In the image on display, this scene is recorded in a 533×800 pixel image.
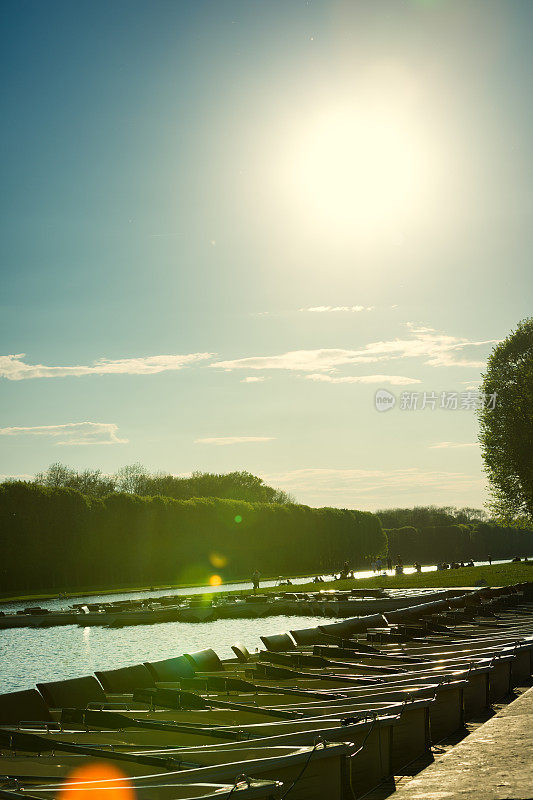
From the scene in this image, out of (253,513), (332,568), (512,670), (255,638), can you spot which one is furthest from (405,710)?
(332,568)

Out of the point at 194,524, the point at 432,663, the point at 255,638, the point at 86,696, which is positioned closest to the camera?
the point at 86,696

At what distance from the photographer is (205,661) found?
556 inches

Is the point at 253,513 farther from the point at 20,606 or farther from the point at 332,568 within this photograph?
the point at 20,606

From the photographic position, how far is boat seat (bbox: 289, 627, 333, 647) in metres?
17.9

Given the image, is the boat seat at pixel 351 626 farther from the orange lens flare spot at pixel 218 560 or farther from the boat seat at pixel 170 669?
the orange lens flare spot at pixel 218 560

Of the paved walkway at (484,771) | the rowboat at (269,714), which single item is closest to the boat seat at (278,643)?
the rowboat at (269,714)

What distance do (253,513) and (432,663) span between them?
102915 millimetres

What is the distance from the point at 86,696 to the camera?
10922 millimetres

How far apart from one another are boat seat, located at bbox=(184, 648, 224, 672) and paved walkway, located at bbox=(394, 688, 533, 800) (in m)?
6.07

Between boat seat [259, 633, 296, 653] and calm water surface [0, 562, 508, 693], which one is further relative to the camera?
calm water surface [0, 562, 508, 693]

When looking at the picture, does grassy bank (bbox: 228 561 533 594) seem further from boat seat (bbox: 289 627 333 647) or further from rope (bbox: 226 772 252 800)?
rope (bbox: 226 772 252 800)

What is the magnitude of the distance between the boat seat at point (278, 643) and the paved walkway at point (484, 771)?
736 centimetres

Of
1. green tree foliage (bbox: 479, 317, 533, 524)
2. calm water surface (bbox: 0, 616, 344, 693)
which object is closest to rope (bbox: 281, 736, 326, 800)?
calm water surface (bbox: 0, 616, 344, 693)

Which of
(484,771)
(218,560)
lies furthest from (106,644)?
(218,560)
